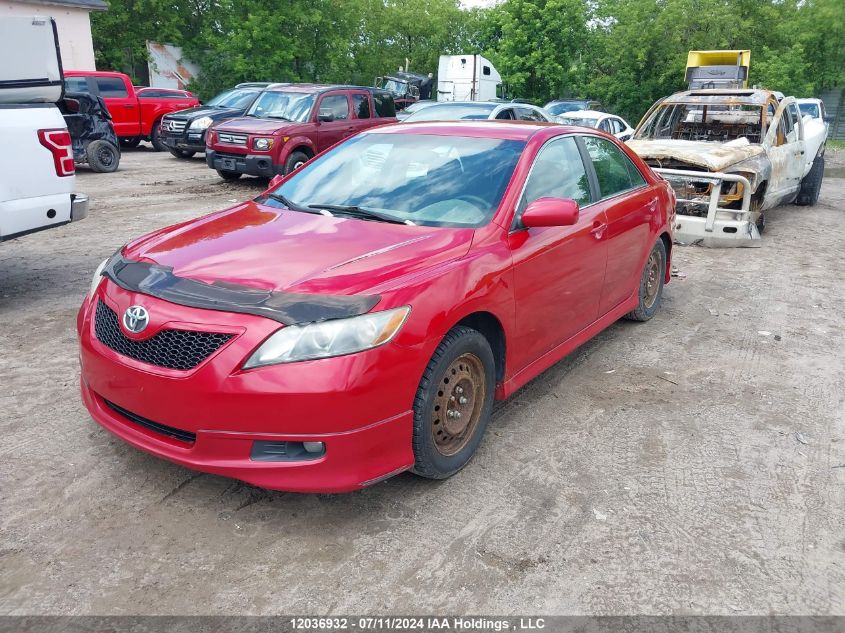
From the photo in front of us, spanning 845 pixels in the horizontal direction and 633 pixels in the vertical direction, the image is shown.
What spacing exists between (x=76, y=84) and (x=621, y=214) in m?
15.2

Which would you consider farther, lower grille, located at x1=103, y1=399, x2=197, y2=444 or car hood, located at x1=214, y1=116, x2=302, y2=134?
car hood, located at x1=214, y1=116, x2=302, y2=134

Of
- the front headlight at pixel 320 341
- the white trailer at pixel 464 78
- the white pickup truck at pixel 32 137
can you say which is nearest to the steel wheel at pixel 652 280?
the front headlight at pixel 320 341

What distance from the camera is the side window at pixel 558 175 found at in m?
4.14

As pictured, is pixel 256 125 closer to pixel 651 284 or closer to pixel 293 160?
pixel 293 160

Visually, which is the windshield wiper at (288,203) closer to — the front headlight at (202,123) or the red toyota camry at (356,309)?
the red toyota camry at (356,309)

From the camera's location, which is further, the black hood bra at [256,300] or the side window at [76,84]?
the side window at [76,84]

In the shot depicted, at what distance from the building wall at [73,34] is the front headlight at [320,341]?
26.5m

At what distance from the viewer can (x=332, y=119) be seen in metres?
13.7

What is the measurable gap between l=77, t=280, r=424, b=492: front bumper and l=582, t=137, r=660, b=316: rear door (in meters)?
2.35

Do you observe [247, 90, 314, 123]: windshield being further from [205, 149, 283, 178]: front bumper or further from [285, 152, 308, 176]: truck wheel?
[205, 149, 283, 178]: front bumper

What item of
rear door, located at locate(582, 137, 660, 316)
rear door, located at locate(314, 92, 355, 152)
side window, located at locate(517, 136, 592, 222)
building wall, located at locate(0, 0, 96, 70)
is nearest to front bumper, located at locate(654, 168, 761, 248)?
rear door, located at locate(582, 137, 660, 316)

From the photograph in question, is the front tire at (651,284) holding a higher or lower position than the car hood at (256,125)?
lower

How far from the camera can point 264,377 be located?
9.28ft

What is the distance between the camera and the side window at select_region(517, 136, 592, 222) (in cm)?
414
